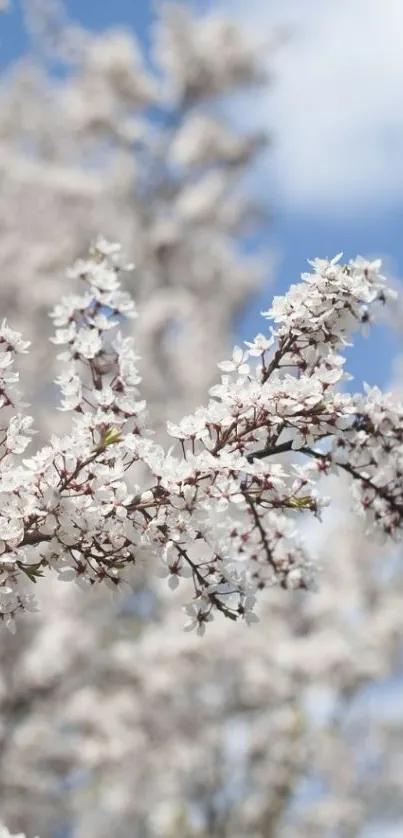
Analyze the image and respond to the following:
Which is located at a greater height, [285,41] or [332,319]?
[285,41]

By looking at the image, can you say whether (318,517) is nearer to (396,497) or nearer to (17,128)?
(396,497)

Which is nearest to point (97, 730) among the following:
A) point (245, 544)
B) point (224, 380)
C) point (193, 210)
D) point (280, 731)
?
point (280, 731)

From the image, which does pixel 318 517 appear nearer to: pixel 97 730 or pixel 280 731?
pixel 97 730

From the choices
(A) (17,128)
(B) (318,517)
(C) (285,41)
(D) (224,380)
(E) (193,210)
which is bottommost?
(B) (318,517)

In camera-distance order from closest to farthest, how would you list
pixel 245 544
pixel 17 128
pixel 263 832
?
pixel 245 544 < pixel 263 832 < pixel 17 128

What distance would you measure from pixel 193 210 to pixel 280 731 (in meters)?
6.83

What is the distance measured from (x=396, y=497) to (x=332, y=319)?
615 mm

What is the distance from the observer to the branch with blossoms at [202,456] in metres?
2.36

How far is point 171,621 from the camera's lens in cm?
1179

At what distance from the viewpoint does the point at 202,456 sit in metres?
2.36

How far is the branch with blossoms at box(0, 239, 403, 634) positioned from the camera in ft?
7.75

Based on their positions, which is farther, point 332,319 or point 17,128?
point 17,128

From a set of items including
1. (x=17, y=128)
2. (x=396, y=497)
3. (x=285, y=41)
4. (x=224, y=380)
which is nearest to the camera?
(x=224, y=380)

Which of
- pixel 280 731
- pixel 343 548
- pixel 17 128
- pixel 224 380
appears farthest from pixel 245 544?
pixel 17 128
